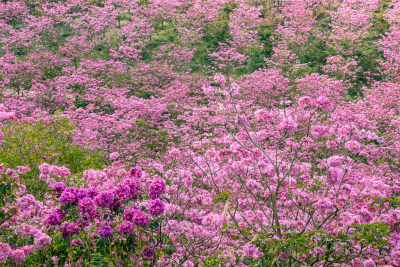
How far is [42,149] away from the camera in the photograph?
8711mm

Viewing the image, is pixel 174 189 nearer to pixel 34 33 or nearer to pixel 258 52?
pixel 258 52

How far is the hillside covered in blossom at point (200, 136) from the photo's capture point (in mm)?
3809

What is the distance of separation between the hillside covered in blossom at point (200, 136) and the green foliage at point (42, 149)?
0.18ft

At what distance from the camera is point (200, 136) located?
12.0 m

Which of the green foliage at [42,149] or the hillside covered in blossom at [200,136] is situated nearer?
the hillside covered in blossom at [200,136]

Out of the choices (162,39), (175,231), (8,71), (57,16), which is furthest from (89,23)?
(175,231)

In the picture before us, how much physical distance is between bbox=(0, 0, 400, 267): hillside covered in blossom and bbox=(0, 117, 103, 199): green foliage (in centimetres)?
5

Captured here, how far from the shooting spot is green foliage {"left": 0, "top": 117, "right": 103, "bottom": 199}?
8102mm

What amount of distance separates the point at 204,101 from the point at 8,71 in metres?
10.1

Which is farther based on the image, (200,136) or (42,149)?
(200,136)

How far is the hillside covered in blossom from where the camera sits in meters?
3.81

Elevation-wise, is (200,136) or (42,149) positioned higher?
(42,149)

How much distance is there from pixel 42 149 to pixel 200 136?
5.51 metres

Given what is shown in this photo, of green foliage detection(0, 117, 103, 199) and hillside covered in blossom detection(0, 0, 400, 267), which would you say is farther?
green foliage detection(0, 117, 103, 199)
